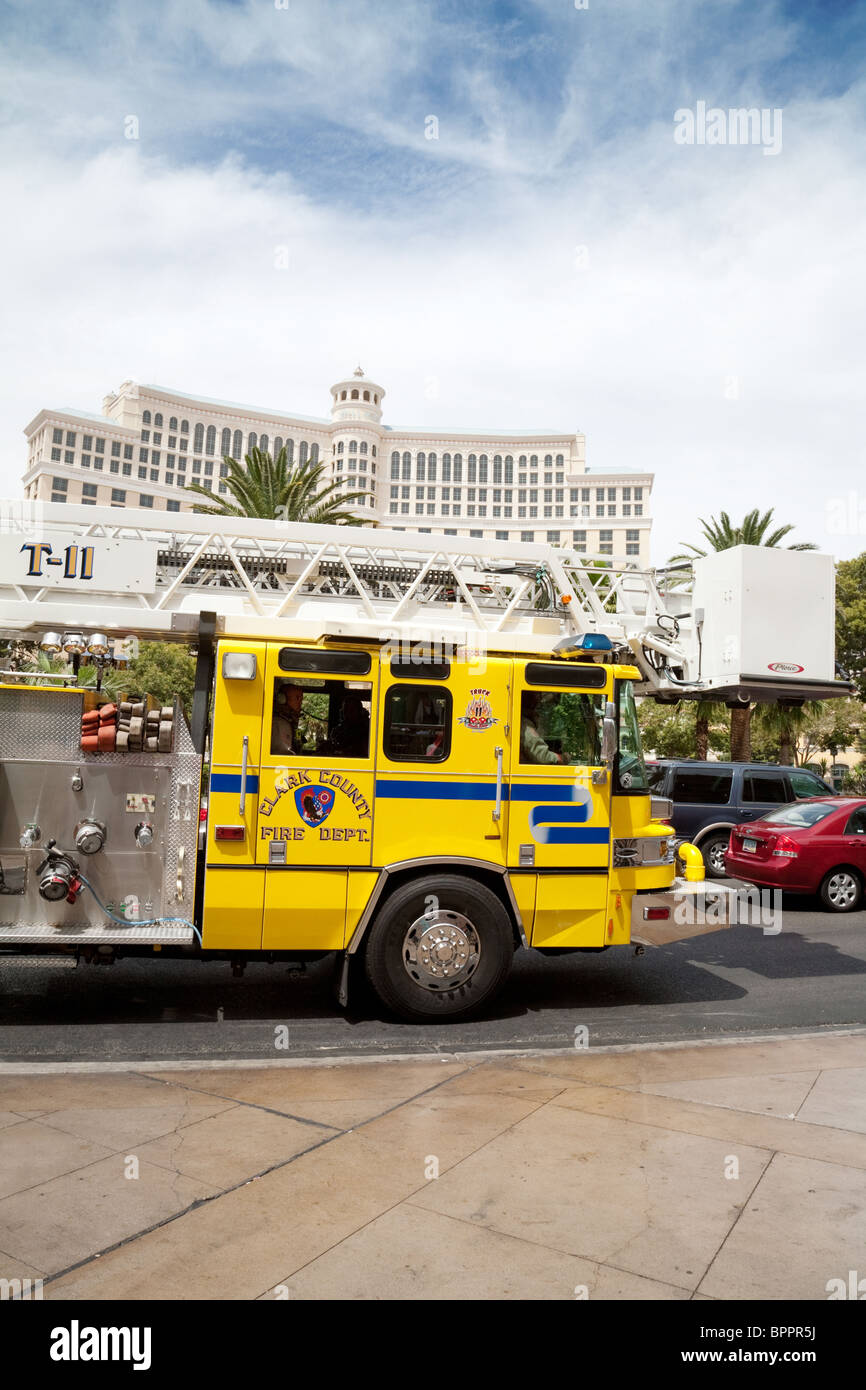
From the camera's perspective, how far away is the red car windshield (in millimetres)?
12961

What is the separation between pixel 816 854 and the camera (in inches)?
492

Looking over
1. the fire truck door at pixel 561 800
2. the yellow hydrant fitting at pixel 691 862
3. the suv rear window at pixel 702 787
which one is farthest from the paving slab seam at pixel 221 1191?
the suv rear window at pixel 702 787

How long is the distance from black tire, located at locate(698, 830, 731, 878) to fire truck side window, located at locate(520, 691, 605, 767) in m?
8.58

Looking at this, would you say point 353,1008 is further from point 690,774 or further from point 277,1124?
point 690,774

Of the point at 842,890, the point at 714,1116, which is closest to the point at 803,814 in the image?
the point at 842,890

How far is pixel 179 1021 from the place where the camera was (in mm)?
7164

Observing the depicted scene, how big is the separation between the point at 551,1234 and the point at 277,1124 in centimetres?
172

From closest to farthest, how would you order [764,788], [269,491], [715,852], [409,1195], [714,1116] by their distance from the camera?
[409,1195]
[714,1116]
[715,852]
[764,788]
[269,491]

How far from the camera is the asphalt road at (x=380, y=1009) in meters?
6.68

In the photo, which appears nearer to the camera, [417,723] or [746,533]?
[417,723]

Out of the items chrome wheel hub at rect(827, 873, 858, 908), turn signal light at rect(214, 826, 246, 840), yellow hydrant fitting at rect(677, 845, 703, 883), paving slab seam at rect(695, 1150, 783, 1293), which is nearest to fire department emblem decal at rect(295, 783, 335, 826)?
turn signal light at rect(214, 826, 246, 840)

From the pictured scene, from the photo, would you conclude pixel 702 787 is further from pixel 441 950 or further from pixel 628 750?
pixel 441 950

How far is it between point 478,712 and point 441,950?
1.68 meters
